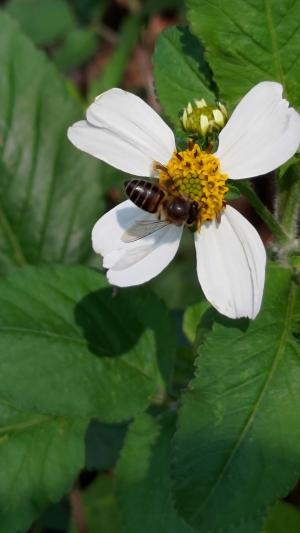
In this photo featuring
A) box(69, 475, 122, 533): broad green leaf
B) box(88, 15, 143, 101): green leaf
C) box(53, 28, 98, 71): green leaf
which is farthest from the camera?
box(53, 28, 98, 71): green leaf

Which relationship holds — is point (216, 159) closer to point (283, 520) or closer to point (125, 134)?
point (125, 134)

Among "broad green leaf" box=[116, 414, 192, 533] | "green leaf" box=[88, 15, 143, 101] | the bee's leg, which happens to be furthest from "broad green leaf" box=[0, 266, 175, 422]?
"green leaf" box=[88, 15, 143, 101]

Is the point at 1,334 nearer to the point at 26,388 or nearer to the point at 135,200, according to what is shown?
the point at 26,388

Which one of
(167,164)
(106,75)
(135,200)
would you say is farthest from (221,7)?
(106,75)

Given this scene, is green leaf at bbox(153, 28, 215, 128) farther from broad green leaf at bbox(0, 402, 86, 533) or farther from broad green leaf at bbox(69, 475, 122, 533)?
broad green leaf at bbox(69, 475, 122, 533)

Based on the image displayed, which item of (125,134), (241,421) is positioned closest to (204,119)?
(125,134)

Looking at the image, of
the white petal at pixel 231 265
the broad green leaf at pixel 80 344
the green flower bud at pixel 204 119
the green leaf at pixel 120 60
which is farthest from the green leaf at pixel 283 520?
the green leaf at pixel 120 60
